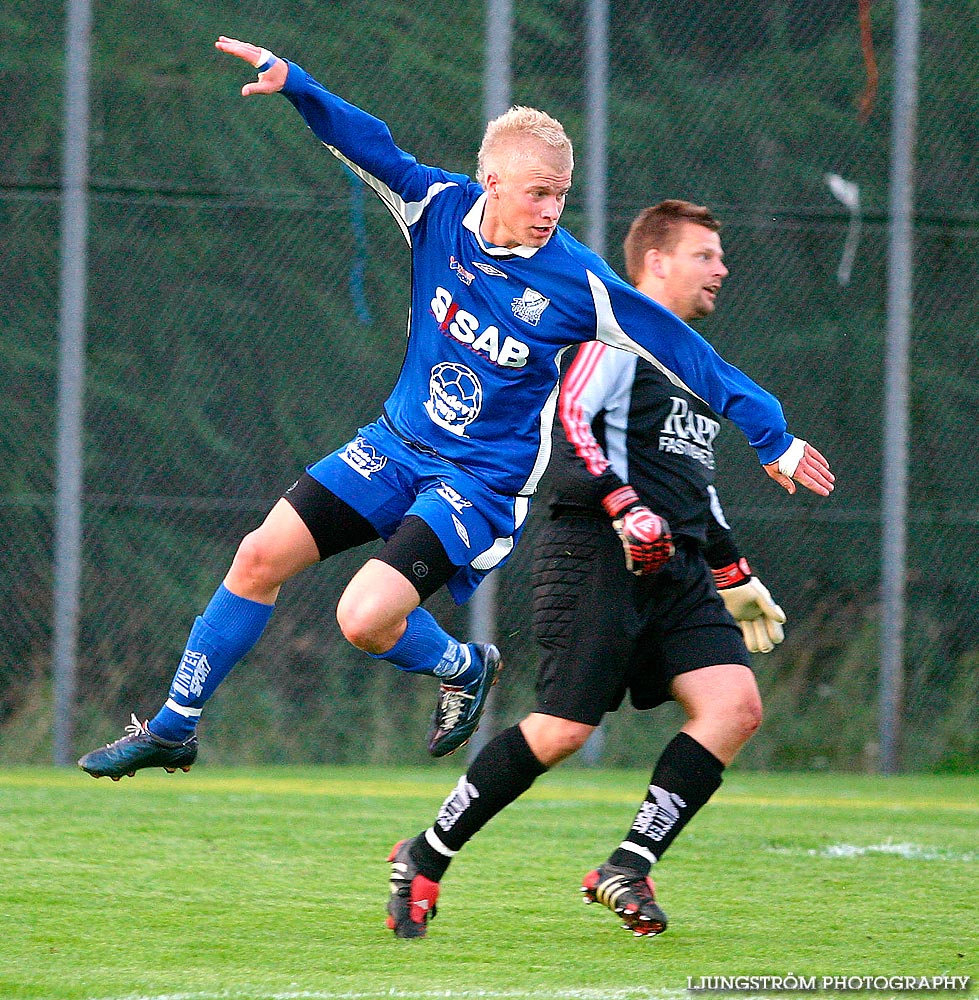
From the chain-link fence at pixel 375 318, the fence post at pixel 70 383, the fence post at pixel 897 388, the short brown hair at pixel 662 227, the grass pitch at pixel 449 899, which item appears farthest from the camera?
the fence post at pixel 897 388

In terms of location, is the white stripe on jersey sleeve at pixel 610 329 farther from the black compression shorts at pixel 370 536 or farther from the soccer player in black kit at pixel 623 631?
the black compression shorts at pixel 370 536

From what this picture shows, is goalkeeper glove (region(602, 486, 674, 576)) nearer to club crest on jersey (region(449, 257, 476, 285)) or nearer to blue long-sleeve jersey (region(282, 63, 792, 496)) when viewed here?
blue long-sleeve jersey (region(282, 63, 792, 496))

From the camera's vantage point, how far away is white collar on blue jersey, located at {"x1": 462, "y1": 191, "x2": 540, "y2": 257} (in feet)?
14.0

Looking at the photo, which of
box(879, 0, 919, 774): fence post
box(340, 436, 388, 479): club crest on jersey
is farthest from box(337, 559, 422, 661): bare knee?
box(879, 0, 919, 774): fence post

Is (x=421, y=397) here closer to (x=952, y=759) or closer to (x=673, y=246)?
(x=673, y=246)

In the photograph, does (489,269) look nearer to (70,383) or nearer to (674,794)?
(674,794)

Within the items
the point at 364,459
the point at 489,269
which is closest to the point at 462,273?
the point at 489,269

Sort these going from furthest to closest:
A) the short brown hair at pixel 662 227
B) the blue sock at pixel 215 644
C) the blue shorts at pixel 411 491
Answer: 1. the short brown hair at pixel 662 227
2. the blue sock at pixel 215 644
3. the blue shorts at pixel 411 491

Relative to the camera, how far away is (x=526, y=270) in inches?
168

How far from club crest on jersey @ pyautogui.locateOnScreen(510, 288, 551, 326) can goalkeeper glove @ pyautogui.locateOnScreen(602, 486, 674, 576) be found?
52 cm

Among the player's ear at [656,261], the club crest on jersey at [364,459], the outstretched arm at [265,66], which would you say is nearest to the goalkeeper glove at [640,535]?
the club crest on jersey at [364,459]

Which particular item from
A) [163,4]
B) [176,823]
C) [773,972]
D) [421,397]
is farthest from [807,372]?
[773,972]

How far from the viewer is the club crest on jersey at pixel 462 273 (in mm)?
4289

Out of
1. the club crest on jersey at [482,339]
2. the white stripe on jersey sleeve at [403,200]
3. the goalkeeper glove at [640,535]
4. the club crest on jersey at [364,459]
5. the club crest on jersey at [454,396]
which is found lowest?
the club crest on jersey at [364,459]
